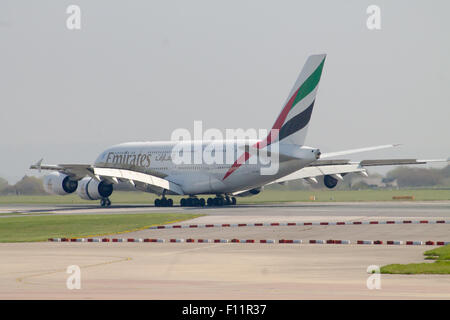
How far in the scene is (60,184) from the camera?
77.8m

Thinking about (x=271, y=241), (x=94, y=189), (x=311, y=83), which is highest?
(x=311, y=83)

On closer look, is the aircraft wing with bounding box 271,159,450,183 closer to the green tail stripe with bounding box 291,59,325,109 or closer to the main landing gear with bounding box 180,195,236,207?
the main landing gear with bounding box 180,195,236,207

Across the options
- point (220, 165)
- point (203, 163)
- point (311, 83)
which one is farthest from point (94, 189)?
point (311, 83)

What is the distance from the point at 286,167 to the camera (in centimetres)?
6725

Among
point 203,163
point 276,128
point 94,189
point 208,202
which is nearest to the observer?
point 276,128

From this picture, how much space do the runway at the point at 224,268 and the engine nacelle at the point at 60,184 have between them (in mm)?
36833

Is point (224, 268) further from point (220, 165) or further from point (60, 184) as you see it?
point (60, 184)

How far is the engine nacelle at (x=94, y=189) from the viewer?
251 ft

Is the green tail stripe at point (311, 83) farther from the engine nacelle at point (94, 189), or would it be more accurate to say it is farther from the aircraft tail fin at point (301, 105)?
the engine nacelle at point (94, 189)

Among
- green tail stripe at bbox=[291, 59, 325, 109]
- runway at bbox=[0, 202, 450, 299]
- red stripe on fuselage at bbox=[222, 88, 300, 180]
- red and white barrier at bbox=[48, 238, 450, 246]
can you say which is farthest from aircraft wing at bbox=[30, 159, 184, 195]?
red and white barrier at bbox=[48, 238, 450, 246]

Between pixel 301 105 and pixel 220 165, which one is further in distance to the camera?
pixel 220 165

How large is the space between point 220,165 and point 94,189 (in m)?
12.0
